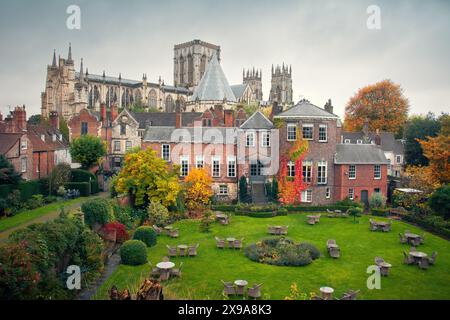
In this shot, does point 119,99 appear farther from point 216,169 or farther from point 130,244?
point 130,244

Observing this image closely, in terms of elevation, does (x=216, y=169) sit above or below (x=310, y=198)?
above

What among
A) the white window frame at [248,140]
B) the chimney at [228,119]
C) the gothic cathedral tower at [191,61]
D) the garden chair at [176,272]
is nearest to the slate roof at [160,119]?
the chimney at [228,119]

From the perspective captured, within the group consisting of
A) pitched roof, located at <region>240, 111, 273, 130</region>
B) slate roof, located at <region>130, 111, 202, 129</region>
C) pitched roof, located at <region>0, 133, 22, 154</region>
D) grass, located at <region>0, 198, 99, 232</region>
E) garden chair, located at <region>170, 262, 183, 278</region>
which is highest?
slate roof, located at <region>130, 111, 202, 129</region>

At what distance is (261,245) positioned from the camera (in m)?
25.5

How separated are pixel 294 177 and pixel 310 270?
Result: 18655 mm

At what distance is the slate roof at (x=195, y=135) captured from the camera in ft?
135

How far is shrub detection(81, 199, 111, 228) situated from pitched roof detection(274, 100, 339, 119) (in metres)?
20.5

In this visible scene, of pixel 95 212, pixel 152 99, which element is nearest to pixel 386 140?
pixel 95 212

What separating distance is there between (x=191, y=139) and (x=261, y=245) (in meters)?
18.8

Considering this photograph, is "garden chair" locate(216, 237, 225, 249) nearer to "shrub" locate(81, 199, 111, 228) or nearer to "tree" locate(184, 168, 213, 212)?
"shrub" locate(81, 199, 111, 228)

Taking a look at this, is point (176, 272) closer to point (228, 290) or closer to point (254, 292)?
point (228, 290)

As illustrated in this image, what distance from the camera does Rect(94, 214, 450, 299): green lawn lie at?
18.5 m

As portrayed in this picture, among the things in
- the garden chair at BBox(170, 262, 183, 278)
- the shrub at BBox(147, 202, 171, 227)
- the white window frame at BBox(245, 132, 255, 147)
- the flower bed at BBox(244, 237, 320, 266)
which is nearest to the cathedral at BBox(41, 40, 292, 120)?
the white window frame at BBox(245, 132, 255, 147)
